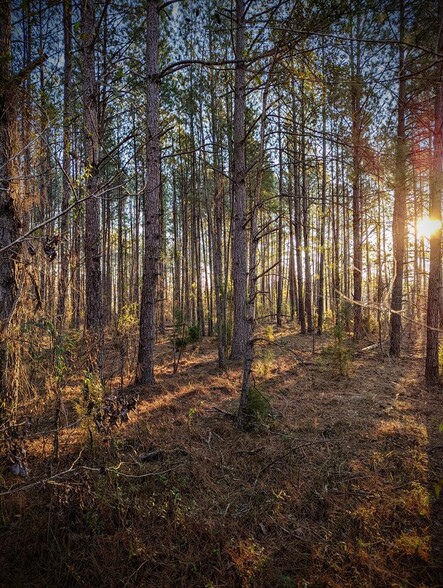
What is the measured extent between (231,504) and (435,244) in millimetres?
6867

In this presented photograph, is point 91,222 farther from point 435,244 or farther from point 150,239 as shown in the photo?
point 435,244

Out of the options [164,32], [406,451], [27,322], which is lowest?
[406,451]

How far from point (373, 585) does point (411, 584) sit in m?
0.28

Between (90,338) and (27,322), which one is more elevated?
(27,322)

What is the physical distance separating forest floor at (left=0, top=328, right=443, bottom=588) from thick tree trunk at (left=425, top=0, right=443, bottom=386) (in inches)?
78.2

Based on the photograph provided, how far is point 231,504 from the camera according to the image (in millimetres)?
3029

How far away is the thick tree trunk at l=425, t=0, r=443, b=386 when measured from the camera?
598 cm

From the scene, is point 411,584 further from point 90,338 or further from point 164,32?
point 164,32

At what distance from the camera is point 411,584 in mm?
2180

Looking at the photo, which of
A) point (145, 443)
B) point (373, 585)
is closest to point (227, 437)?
point (145, 443)

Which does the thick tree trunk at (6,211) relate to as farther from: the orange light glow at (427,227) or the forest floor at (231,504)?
the orange light glow at (427,227)

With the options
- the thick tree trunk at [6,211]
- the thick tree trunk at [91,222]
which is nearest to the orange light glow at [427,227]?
the thick tree trunk at [6,211]

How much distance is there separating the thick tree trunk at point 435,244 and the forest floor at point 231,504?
1.99 metres

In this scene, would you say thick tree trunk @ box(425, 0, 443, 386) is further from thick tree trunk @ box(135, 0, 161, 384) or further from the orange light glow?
thick tree trunk @ box(135, 0, 161, 384)
